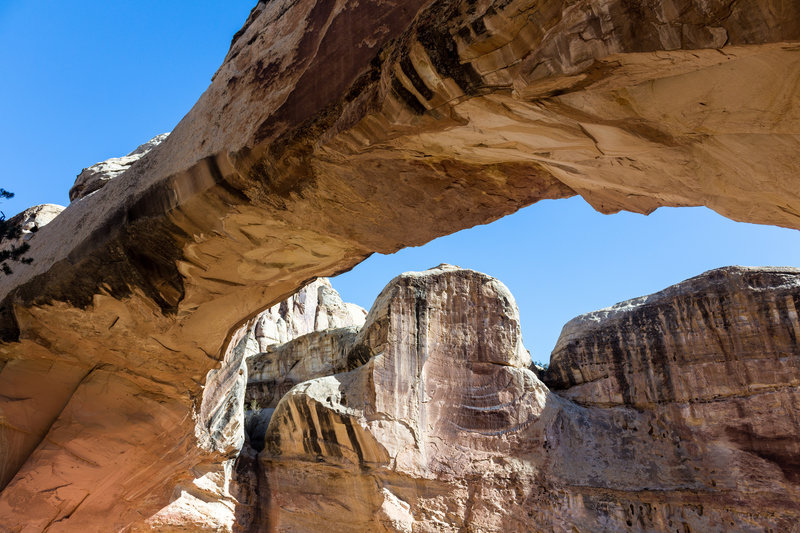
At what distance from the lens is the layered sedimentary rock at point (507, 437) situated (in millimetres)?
13102

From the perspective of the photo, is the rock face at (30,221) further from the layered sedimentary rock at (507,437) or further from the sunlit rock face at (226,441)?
the layered sedimentary rock at (507,437)

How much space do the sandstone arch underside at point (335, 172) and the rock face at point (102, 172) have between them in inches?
26.1

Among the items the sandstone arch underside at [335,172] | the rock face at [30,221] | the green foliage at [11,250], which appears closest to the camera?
the sandstone arch underside at [335,172]

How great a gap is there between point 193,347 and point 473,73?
5.21m

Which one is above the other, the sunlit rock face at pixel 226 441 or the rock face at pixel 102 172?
the rock face at pixel 102 172

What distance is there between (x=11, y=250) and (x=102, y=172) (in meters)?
1.41

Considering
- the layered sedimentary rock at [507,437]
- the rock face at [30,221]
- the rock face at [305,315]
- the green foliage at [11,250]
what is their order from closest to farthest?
the green foliage at [11,250] → the rock face at [30,221] → the layered sedimentary rock at [507,437] → the rock face at [305,315]

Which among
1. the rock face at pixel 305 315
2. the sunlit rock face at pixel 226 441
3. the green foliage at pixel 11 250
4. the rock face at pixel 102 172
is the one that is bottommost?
the sunlit rock face at pixel 226 441


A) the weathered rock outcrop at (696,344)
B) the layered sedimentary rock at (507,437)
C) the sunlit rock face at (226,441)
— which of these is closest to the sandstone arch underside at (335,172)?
the sunlit rock face at (226,441)

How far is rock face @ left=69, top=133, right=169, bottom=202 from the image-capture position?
7.22 m

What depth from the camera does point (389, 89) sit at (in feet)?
10.9

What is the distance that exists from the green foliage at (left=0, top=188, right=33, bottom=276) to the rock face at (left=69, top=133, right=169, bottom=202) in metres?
0.78

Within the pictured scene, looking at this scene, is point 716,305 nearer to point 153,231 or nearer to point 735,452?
point 735,452

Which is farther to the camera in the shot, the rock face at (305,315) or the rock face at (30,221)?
the rock face at (305,315)
